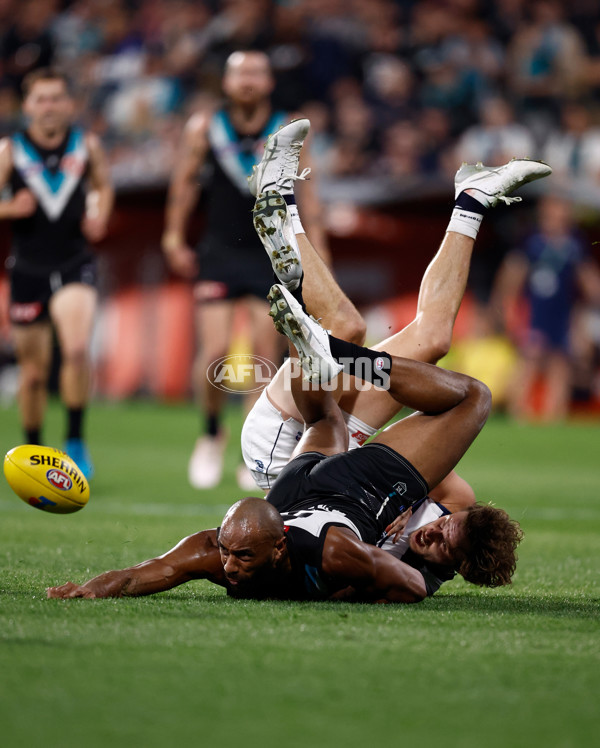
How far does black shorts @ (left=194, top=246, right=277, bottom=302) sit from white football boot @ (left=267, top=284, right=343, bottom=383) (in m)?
3.89

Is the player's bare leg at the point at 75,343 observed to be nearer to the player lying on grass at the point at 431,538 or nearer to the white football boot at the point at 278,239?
the player lying on grass at the point at 431,538

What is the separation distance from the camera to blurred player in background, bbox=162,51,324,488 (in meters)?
8.73

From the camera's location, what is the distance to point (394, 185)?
1781cm

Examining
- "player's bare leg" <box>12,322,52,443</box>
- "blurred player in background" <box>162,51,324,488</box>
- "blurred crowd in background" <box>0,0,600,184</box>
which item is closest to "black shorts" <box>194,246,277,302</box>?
"blurred player in background" <box>162,51,324,488</box>

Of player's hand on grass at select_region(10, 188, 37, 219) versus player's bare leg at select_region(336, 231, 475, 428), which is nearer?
player's bare leg at select_region(336, 231, 475, 428)

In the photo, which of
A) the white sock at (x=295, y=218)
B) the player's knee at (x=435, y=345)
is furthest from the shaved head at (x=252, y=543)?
the white sock at (x=295, y=218)

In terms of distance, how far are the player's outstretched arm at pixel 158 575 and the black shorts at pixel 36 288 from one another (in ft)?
14.5

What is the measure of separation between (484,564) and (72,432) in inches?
171

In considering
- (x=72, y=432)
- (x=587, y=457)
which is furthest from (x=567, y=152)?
(x=72, y=432)

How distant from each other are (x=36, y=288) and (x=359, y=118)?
1044 cm

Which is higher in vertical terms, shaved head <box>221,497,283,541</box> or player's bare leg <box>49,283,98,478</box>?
player's bare leg <box>49,283,98,478</box>

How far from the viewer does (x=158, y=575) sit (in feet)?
14.5

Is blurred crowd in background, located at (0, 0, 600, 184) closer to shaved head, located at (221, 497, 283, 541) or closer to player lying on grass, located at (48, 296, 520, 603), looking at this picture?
player lying on grass, located at (48, 296, 520, 603)

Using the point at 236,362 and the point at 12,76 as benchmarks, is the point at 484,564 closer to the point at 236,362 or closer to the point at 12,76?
the point at 236,362
